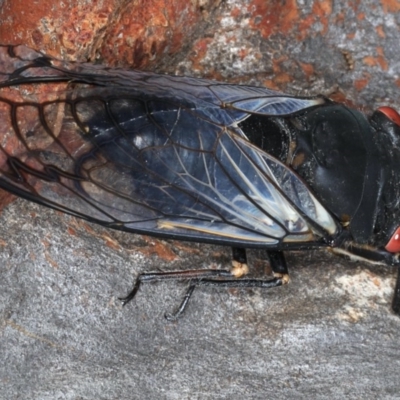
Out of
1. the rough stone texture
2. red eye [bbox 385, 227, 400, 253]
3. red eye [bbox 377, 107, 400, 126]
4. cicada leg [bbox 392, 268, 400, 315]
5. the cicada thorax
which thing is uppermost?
red eye [bbox 377, 107, 400, 126]

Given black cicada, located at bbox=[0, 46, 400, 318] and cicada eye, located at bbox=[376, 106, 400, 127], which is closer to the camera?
black cicada, located at bbox=[0, 46, 400, 318]

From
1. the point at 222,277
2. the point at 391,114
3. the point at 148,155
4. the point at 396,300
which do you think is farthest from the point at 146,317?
the point at 391,114

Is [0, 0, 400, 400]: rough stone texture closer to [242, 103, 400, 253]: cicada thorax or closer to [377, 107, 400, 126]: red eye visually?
[242, 103, 400, 253]: cicada thorax

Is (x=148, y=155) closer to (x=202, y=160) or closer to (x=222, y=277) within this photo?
(x=202, y=160)

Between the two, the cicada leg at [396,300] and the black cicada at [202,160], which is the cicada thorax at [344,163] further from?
the cicada leg at [396,300]

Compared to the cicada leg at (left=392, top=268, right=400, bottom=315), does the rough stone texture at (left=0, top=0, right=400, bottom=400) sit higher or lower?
lower

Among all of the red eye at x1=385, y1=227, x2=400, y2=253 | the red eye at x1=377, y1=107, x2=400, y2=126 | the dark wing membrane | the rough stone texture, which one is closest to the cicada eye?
the red eye at x1=377, y1=107, x2=400, y2=126

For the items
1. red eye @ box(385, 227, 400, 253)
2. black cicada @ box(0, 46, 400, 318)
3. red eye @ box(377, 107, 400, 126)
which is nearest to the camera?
black cicada @ box(0, 46, 400, 318)
